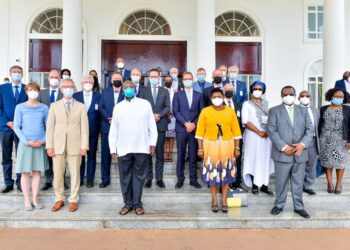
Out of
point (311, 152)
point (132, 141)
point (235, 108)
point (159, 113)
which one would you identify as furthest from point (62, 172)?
point (311, 152)

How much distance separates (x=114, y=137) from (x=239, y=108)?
228 cm

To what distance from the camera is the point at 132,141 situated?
15.8 ft

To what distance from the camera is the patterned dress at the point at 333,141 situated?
5.70m

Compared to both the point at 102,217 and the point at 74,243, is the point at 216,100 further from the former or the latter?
the point at 74,243

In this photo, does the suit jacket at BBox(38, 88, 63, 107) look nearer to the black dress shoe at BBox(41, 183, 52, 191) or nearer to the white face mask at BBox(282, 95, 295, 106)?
the black dress shoe at BBox(41, 183, 52, 191)

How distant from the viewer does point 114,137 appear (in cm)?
494

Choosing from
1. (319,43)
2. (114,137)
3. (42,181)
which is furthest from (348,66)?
(42,181)

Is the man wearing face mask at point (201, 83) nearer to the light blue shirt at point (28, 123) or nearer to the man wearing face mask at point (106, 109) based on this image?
the man wearing face mask at point (106, 109)

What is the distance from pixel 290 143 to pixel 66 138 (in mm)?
3263

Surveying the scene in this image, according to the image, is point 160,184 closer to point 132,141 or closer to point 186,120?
point 186,120

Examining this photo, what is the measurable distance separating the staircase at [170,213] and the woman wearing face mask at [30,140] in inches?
14.1

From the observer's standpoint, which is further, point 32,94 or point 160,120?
point 160,120

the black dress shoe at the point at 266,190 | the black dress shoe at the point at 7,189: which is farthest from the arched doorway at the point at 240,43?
the black dress shoe at the point at 7,189

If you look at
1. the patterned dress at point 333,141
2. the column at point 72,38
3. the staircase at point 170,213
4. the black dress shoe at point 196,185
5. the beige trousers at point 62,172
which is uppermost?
the column at point 72,38
